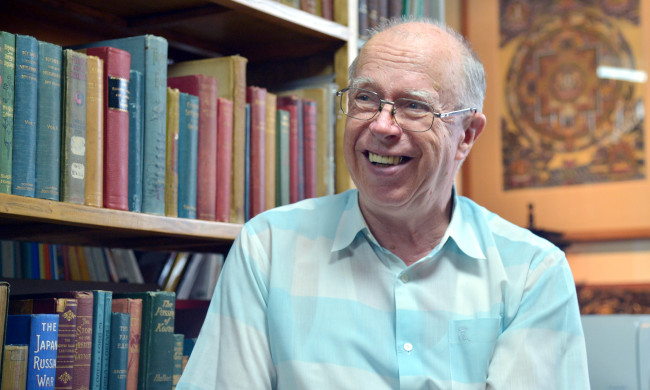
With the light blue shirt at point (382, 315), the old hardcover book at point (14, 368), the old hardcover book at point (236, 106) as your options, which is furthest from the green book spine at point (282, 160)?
the old hardcover book at point (14, 368)

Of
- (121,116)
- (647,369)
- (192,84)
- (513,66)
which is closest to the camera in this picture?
(121,116)

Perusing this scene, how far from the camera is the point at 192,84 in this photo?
67.4 inches

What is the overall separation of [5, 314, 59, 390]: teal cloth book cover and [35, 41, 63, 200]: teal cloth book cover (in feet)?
0.70

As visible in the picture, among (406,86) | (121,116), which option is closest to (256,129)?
(121,116)

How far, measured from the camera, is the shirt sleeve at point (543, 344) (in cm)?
133

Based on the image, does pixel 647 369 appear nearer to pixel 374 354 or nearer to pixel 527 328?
pixel 527 328

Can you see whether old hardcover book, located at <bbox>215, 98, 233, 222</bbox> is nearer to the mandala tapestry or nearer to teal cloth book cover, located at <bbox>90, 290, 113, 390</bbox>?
teal cloth book cover, located at <bbox>90, 290, 113, 390</bbox>

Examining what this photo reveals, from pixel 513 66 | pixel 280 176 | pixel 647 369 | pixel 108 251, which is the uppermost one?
pixel 513 66

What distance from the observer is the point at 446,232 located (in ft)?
4.86

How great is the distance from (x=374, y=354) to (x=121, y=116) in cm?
66

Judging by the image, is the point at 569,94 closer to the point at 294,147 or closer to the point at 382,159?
the point at 294,147

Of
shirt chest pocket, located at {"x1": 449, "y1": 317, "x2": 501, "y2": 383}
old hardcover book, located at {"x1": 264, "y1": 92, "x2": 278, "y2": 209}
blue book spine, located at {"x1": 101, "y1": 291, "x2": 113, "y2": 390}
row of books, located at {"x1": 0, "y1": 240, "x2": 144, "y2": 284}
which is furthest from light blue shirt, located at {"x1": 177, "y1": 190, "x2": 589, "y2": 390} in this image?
row of books, located at {"x1": 0, "y1": 240, "x2": 144, "y2": 284}

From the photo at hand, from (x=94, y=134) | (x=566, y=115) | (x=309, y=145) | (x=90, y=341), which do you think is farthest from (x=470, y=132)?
(x=566, y=115)

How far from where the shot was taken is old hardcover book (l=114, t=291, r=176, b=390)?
153 centimetres
